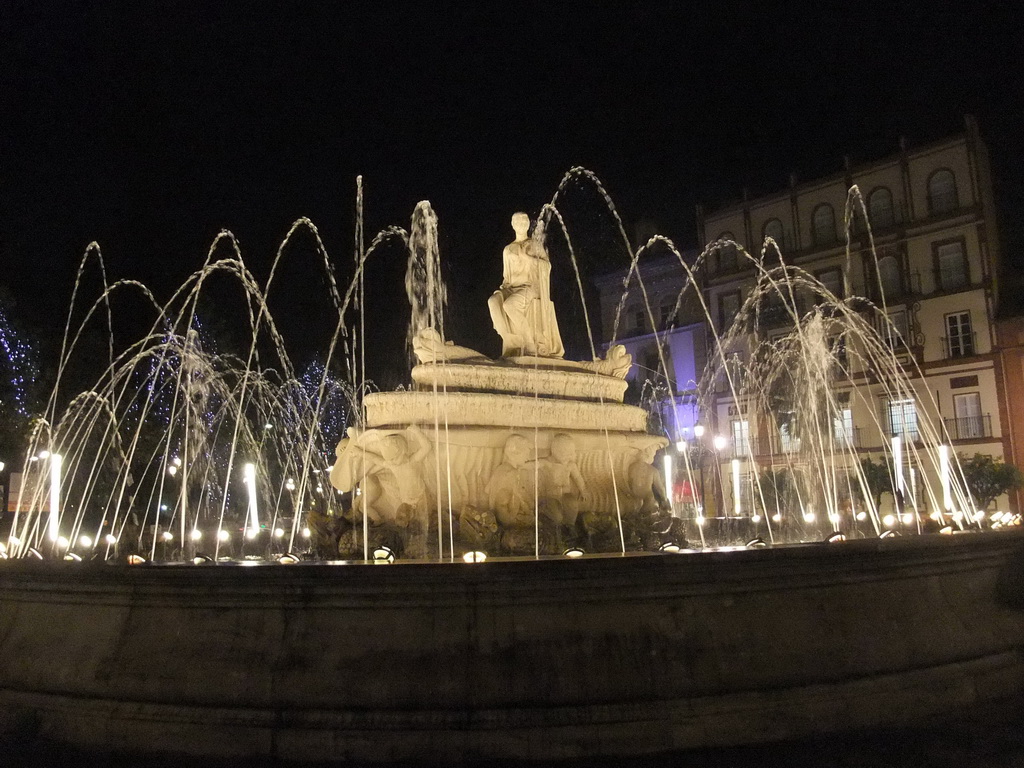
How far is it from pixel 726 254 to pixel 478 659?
4674 centimetres

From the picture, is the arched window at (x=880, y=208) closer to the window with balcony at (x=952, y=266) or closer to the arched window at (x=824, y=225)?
the arched window at (x=824, y=225)

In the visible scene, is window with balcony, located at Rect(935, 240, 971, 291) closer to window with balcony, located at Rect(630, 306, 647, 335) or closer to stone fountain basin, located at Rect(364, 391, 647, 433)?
window with balcony, located at Rect(630, 306, 647, 335)

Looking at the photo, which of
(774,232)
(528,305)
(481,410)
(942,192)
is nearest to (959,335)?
(942,192)

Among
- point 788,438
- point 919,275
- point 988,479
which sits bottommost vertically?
point 988,479

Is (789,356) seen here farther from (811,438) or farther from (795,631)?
(795,631)

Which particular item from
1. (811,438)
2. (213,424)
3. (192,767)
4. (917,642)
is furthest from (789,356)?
(192,767)

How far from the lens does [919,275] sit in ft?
140

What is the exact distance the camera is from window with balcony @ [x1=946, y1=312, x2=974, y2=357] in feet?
133

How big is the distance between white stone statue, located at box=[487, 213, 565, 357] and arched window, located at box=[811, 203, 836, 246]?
35.2 metres

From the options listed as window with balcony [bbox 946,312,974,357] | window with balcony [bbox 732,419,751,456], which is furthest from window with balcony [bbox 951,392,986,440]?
window with balcony [bbox 732,419,751,456]

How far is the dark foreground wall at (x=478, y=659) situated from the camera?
19.7 feet

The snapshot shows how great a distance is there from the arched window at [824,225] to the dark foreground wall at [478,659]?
138 feet

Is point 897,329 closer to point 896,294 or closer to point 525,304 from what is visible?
point 896,294

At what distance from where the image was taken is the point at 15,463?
32625 mm
